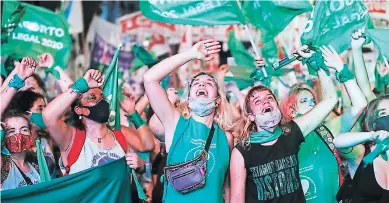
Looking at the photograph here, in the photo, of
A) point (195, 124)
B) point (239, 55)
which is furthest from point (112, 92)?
point (239, 55)

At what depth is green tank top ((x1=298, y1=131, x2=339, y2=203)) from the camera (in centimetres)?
618

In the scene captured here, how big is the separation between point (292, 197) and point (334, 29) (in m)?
1.82

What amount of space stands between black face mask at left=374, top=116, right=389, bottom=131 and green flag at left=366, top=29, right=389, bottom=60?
23.3 inches

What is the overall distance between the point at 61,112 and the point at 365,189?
232 centimetres

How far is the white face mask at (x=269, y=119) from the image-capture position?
5.66 meters

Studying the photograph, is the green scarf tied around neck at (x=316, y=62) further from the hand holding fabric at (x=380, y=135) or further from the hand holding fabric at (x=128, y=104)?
the hand holding fabric at (x=128, y=104)

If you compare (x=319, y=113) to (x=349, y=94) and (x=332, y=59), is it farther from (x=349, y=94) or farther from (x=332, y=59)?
(x=332, y=59)

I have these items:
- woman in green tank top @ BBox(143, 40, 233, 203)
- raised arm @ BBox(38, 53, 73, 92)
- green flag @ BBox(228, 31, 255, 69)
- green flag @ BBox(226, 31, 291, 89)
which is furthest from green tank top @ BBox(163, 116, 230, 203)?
green flag @ BBox(228, 31, 255, 69)

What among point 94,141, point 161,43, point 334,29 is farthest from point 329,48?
point 161,43

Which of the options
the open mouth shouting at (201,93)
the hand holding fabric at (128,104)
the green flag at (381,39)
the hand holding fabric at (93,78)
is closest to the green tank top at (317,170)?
the green flag at (381,39)

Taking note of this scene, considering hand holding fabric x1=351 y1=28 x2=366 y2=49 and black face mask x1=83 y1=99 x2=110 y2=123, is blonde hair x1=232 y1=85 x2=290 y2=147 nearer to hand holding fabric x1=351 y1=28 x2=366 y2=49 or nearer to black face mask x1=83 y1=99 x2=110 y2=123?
hand holding fabric x1=351 y1=28 x2=366 y2=49

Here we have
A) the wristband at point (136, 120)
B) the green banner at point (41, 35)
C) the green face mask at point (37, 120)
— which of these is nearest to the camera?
the green face mask at point (37, 120)

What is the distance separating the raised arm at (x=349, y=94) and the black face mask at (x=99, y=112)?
1.82 metres

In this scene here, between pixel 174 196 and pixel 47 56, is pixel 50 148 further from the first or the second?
pixel 174 196
